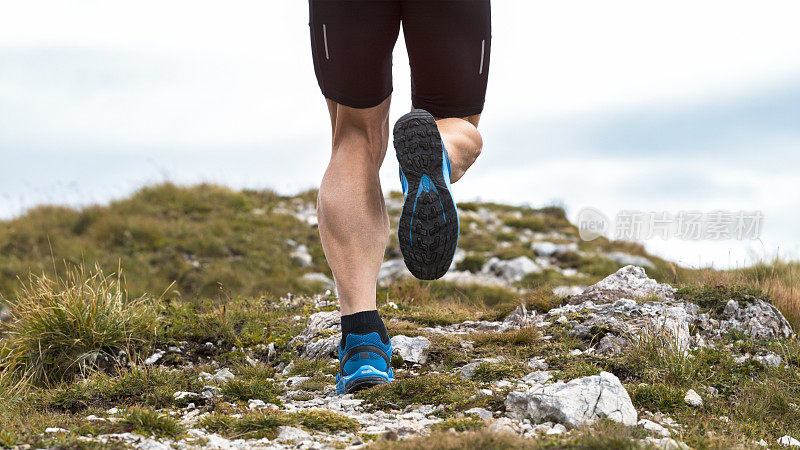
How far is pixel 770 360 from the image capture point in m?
3.94

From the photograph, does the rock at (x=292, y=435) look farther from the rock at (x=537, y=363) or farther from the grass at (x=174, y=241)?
the grass at (x=174, y=241)

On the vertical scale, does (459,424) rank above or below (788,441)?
above

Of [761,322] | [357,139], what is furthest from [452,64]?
[761,322]

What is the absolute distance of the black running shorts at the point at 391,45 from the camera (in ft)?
9.09

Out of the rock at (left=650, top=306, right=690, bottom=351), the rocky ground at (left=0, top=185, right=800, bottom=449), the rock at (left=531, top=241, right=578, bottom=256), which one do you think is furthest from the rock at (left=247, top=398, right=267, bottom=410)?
the rock at (left=531, top=241, right=578, bottom=256)

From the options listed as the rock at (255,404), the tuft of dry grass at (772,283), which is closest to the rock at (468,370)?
the rock at (255,404)

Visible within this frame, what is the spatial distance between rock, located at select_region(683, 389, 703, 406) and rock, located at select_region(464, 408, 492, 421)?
103 cm

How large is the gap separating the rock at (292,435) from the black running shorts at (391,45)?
1.38 metres

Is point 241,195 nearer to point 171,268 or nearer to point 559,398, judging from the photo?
point 171,268

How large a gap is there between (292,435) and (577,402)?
113 centimetres

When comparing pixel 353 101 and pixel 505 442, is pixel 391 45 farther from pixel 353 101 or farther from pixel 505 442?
pixel 505 442

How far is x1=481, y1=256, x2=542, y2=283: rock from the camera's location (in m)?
10.8

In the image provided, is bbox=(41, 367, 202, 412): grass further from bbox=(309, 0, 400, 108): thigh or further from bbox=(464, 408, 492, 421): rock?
bbox=(309, 0, 400, 108): thigh

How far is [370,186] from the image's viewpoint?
309 centimetres
